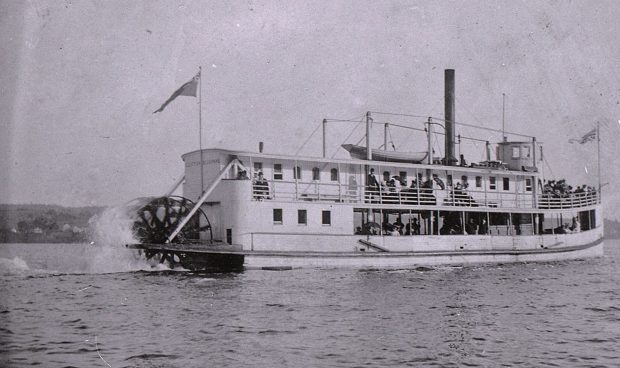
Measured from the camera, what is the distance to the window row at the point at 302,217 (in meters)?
26.5

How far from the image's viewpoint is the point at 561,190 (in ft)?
127

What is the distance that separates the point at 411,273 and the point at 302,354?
15777mm

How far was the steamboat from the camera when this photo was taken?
25594mm

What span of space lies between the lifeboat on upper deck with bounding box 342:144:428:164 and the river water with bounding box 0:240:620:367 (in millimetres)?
8329

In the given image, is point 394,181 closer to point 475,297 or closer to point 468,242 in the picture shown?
point 468,242

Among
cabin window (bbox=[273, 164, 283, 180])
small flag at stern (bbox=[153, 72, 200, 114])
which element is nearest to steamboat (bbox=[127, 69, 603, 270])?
cabin window (bbox=[273, 164, 283, 180])

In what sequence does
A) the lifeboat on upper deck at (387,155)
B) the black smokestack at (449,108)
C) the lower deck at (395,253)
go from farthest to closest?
the black smokestack at (449,108) < the lifeboat on upper deck at (387,155) < the lower deck at (395,253)

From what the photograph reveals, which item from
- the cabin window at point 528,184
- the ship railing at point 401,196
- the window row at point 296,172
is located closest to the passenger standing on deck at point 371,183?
the ship railing at point 401,196

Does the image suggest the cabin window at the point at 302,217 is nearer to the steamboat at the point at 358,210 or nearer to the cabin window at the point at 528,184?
the steamboat at the point at 358,210

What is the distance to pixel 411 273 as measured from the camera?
2769 centimetres

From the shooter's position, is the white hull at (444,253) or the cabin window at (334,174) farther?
the cabin window at (334,174)

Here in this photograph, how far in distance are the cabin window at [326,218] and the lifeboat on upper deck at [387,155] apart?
5.46 metres

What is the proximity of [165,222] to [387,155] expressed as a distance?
10.9 m

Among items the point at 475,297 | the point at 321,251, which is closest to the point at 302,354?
the point at 475,297
